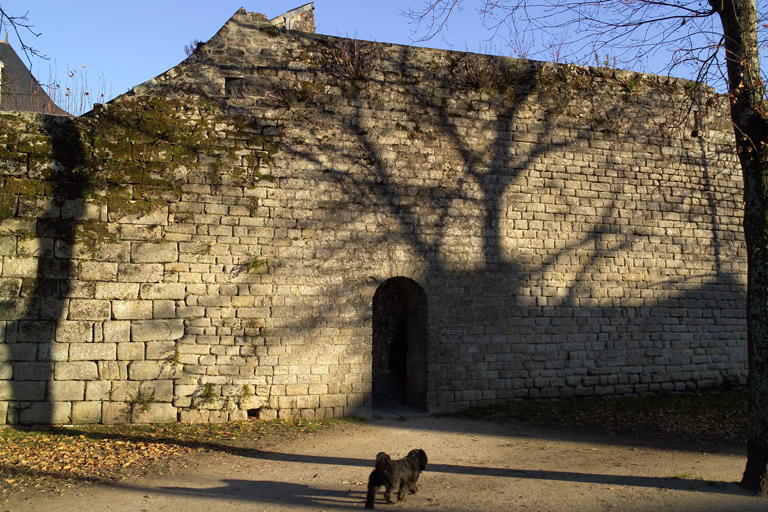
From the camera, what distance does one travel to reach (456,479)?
5.39 m

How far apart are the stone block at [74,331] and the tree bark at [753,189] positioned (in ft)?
24.3

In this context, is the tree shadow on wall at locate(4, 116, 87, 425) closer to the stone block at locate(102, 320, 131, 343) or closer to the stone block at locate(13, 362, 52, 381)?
the stone block at locate(13, 362, 52, 381)

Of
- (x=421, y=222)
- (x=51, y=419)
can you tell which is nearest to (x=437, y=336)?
(x=421, y=222)

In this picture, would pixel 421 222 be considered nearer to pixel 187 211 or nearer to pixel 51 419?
pixel 187 211

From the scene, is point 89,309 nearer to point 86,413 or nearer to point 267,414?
point 86,413

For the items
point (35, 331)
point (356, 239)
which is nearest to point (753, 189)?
point (356, 239)

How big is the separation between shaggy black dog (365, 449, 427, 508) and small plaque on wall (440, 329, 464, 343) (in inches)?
144

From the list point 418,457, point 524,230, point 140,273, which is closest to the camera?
point 418,457

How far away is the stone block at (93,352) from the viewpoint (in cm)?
706

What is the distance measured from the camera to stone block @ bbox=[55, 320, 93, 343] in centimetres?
705

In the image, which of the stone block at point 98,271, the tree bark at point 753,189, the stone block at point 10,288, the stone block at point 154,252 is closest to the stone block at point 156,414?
the stone block at point 98,271

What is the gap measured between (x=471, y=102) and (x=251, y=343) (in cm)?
509

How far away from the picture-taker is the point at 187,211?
762 centimetres

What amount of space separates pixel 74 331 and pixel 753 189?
7.79 meters
